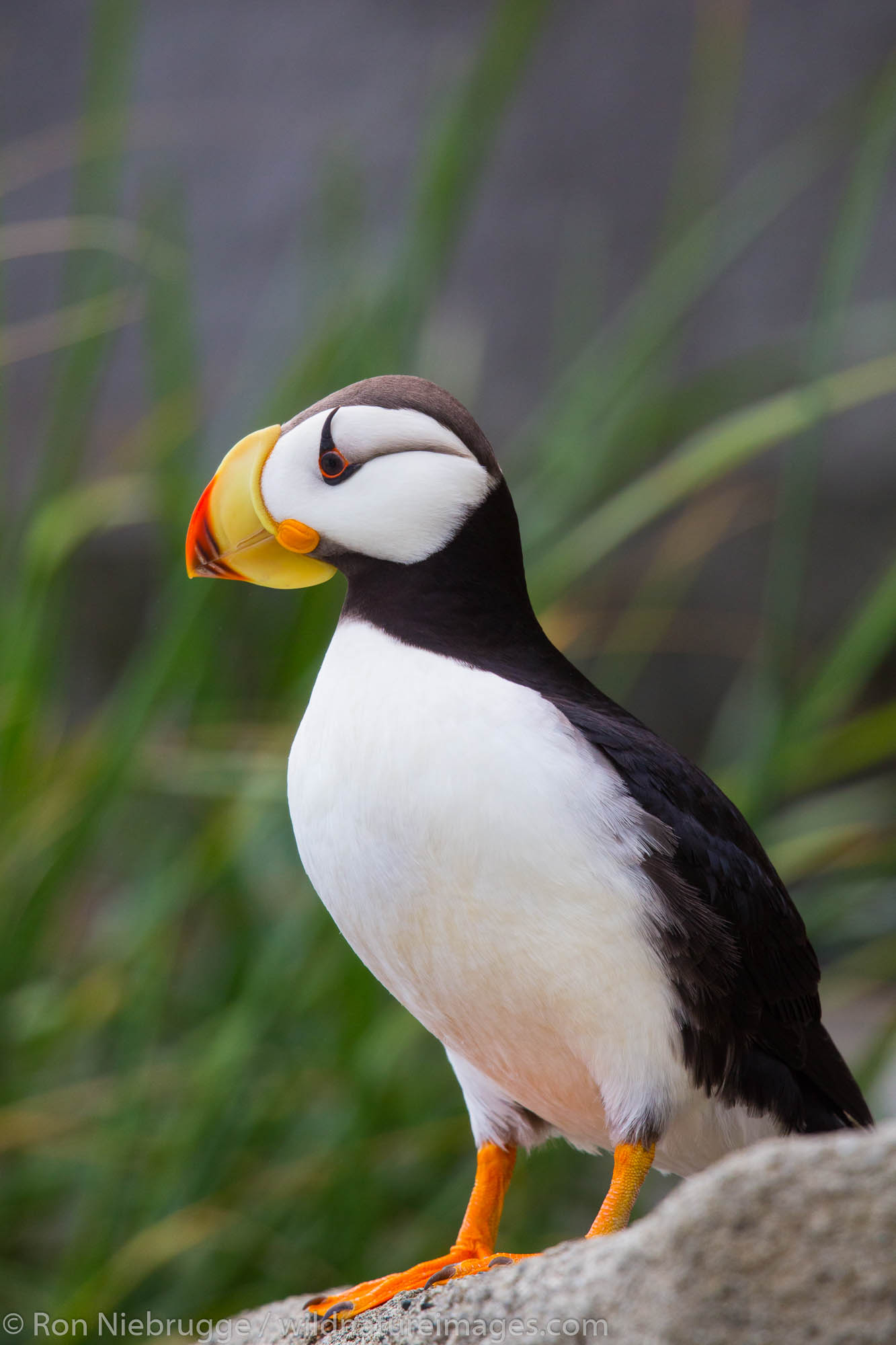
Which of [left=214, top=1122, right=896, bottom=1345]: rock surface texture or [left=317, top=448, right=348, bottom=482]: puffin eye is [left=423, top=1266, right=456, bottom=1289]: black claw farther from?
[left=317, top=448, right=348, bottom=482]: puffin eye

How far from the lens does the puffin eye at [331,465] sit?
1262mm

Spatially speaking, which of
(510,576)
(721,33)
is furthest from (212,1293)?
(721,33)

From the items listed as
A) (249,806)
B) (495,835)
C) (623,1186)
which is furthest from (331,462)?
(249,806)

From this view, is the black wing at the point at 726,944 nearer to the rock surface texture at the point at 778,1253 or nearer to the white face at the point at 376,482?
the white face at the point at 376,482

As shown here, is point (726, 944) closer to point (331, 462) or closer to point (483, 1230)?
point (483, 1230)

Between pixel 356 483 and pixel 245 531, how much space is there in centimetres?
12

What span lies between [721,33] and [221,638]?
72.1 inches

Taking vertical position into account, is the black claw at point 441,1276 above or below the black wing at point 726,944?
below

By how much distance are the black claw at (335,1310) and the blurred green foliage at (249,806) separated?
0.64m

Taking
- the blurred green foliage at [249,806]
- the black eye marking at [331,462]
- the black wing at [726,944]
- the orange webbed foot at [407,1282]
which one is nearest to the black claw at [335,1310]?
the orange webbed foot at [407,1282]

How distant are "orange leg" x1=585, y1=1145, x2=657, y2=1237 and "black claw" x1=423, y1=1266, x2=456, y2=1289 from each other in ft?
0.47

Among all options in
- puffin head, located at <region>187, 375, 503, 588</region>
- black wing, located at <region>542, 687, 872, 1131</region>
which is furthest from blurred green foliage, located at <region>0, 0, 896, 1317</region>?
puffin head, located at <region>187, 375, 503, 588</region>

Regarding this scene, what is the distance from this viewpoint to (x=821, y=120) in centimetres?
374

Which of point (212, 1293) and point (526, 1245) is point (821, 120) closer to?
point (526, 1245)
